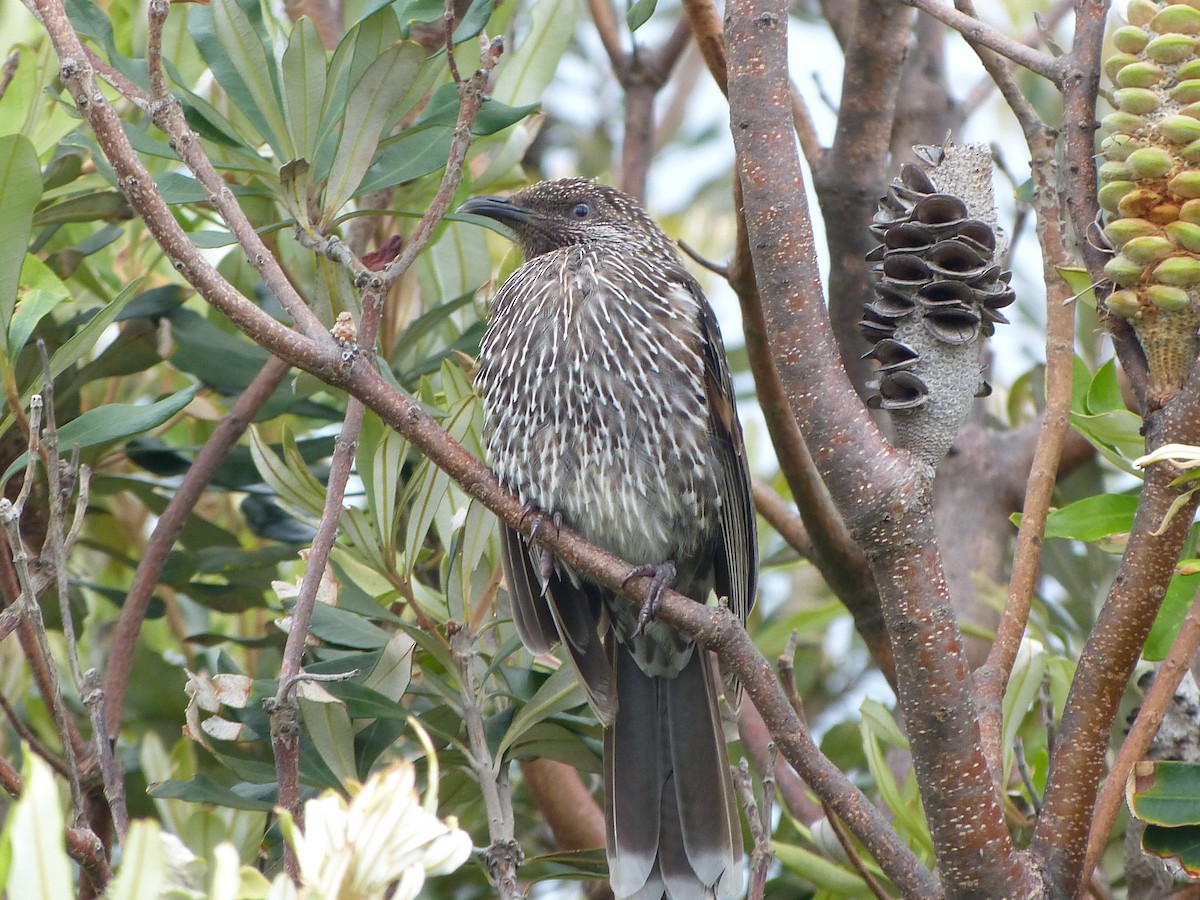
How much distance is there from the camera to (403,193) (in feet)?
10.5

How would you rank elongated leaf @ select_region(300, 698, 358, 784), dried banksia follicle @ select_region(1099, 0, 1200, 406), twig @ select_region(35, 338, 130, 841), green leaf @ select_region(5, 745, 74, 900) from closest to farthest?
green leaf @ select_region(5, 745, 74, 900) → dried banksia follicle @ select_region(1099, 0, 1200, 406) → twig @ select_region(35, 338, 130, 841) → elongated leaf @ select_region(300, 698, 358, 784)

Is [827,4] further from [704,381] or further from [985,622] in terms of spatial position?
[985,622]

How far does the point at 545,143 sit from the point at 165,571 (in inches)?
119

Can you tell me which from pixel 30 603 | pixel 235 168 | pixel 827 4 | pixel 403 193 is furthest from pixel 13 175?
pixel 827 4

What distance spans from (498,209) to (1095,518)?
1668mm

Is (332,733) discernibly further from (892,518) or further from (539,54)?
(539,54)

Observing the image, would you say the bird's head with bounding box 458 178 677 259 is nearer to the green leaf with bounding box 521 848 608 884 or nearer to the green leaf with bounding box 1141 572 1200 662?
the green leaf with bounding box 521 848 608 884

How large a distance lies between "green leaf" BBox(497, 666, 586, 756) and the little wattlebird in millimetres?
196

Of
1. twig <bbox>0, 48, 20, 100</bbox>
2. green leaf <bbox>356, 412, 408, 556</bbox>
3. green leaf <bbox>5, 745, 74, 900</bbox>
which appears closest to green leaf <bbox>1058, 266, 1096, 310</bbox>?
green leaf <bbox>356, 412, 408, 556</bbox>

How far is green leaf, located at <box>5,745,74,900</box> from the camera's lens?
119 centimetres

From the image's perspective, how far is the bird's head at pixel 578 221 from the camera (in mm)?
3551

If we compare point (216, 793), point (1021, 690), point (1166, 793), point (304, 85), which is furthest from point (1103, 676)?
point (304, 85)

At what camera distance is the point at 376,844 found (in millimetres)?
1302

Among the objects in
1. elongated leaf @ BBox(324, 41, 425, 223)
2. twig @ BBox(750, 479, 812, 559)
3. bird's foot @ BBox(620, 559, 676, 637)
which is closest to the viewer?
bird's foot @ BBox(620, 559, 676, 637)
